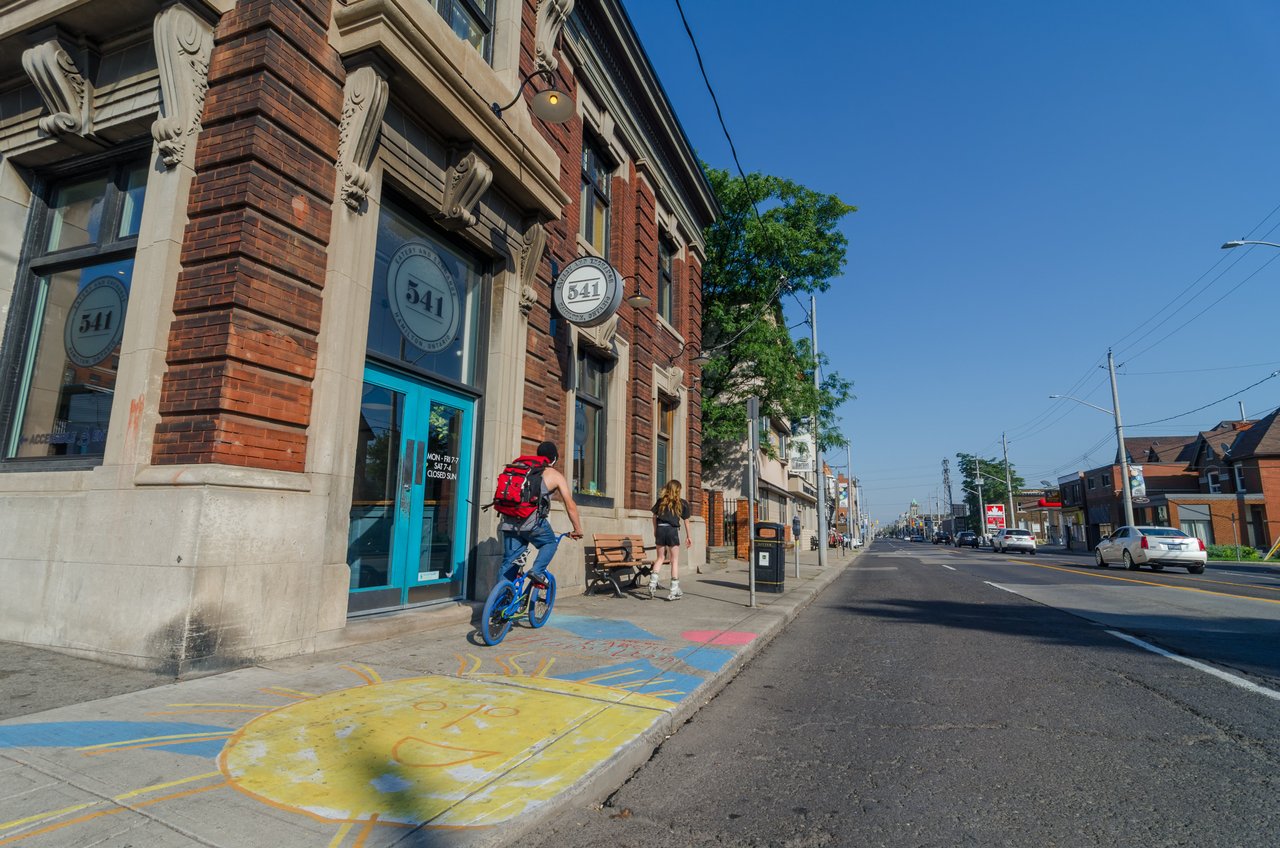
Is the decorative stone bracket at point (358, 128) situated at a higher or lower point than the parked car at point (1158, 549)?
higher

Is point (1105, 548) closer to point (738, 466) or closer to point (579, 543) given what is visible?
point (738, 466)

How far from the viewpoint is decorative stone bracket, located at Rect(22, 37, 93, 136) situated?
19.5 feet

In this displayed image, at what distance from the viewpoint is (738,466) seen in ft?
82.5

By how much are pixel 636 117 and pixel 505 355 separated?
26.2 feet

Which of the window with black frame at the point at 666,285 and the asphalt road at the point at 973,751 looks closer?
the asphalt road at the point at 973,751

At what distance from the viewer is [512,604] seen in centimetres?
611

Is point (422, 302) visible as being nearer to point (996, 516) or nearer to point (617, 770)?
point (617, 770)

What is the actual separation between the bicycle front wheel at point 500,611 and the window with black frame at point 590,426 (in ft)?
15.5

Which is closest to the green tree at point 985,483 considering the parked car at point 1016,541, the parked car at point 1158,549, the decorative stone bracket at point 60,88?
the parked car at point 1016,541

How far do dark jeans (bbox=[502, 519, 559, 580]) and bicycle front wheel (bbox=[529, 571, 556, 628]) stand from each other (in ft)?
0.90

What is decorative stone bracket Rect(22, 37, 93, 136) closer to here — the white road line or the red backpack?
the red backpack

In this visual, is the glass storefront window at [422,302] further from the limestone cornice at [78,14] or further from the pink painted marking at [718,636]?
the pink painted marking at [718,636]

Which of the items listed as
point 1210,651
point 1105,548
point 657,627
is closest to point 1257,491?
point 1105,548

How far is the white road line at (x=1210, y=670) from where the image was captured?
15.8ft
